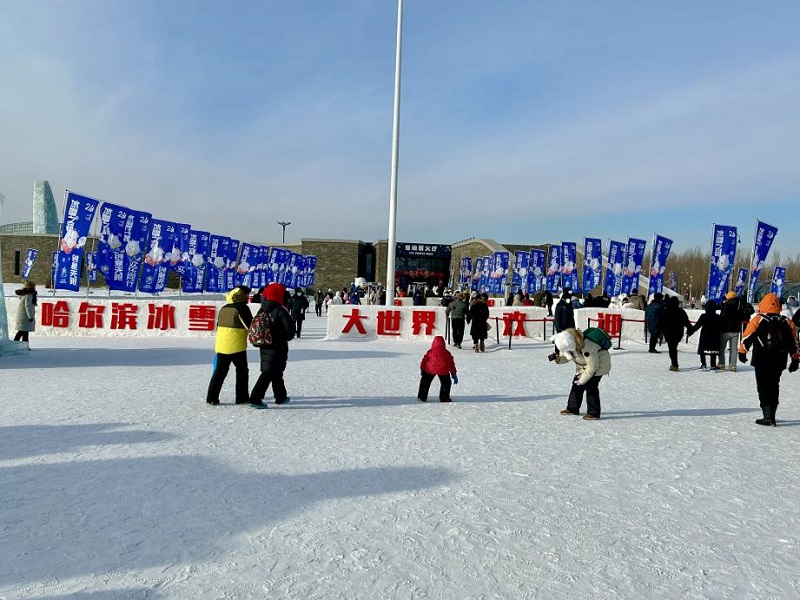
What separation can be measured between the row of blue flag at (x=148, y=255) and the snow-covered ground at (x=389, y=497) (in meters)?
10.3

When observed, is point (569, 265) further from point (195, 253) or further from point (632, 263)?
point (195, 253)

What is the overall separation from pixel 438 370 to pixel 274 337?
2.11 metres

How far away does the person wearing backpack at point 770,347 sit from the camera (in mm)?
6191

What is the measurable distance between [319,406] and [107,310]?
11.1 m

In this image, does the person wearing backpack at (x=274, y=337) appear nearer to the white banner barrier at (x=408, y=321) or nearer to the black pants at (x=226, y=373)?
the black pants at (x=226, y=373)

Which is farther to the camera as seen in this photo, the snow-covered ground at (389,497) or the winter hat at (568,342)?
the winter hat at (568,342)

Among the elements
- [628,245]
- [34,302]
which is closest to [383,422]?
[34,302]

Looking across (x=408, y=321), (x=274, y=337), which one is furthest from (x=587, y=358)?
(x=408, y=321)

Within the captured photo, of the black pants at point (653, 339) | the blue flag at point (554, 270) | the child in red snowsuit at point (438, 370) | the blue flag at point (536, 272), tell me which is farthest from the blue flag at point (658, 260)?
the child in red snowsuit at point (438, 370)

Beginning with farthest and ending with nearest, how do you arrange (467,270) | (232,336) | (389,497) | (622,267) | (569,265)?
(467,270) < (569,265) < (622,267) < (232,336) < (389,497)

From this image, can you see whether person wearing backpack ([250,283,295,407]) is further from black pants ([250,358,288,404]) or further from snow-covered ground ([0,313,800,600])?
snow-covered ground ([0,313,800,600])

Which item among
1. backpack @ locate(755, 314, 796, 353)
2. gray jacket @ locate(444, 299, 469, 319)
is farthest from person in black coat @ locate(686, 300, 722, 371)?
gray jacket @ locate(444, 299, 469, 319)

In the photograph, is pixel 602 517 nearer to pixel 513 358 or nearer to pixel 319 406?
pixel 319 406

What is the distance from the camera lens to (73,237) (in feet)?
54.6
